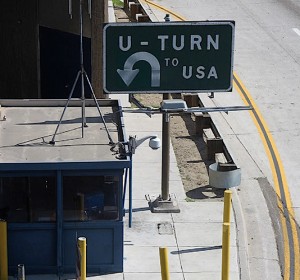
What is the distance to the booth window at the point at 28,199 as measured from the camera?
13.2 m

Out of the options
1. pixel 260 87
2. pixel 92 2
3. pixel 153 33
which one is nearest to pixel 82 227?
pixel 153 33

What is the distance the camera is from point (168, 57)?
14.7 m

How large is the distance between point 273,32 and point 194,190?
11505 mm

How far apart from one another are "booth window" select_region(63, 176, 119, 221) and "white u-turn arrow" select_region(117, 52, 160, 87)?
6.51ft

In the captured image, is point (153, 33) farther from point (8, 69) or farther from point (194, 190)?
point (8, 69)

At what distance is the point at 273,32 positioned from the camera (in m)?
27.1

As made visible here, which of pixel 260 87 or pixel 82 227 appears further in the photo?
pixel 260 87

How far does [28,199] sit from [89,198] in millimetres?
824

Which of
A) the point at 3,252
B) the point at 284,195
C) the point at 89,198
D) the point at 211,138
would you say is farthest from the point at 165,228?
the point at 211,138

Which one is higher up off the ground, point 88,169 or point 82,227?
point 88,169

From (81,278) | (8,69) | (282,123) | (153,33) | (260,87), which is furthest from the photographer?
(260,87)

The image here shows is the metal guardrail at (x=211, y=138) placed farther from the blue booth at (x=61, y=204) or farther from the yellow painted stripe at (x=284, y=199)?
the blue booth at (x=61, y=204)

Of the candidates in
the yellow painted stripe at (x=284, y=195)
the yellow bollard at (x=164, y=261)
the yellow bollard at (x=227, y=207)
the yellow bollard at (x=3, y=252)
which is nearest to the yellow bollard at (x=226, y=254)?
the yellow bollard at (x=227, y=207)

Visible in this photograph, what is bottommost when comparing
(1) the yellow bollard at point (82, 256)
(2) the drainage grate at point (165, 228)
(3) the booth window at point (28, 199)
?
(2) the drainage grate at point (165, 228)
